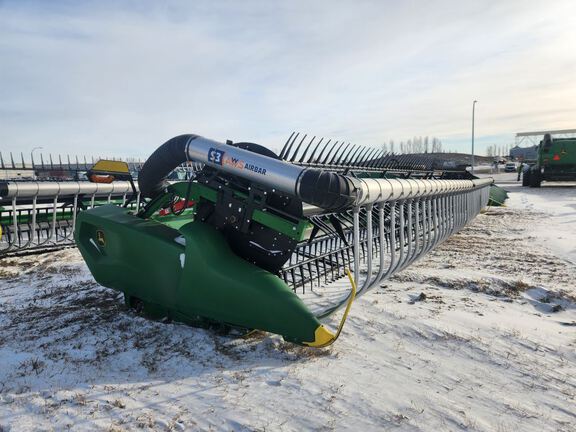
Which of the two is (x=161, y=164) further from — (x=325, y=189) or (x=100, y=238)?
(x=325, y=189)

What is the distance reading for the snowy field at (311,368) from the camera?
2.27 m

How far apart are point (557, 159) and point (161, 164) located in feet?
75.3

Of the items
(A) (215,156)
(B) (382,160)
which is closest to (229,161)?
(A) (215,156)

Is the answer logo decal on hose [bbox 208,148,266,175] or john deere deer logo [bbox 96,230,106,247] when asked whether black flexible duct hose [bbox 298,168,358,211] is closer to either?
logo decal on hose [bbox 208,148,266,175]

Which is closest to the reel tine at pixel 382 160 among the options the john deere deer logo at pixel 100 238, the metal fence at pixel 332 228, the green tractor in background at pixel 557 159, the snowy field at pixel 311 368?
the metal fence at pixel 332 228

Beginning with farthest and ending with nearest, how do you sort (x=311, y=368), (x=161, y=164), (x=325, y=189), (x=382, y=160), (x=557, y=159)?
(x=557, y=159) < (x=382, y=160) < (x=161, y=164) < (x=311, y=368) < (x=325, y=189)

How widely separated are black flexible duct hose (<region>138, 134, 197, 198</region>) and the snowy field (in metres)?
1.18

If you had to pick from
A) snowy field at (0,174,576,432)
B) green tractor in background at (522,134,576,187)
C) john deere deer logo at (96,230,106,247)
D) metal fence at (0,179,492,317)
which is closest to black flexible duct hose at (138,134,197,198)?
john deere deer logo at (96,230,106,247)

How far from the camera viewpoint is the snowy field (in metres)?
2.27

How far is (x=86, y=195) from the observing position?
8.06 m

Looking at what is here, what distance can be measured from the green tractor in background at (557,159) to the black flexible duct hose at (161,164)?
74.3ft

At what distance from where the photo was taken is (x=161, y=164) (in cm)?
366

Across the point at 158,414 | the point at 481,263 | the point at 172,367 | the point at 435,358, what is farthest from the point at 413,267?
the point at 158,414

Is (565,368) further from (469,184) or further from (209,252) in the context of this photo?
(469,184)
